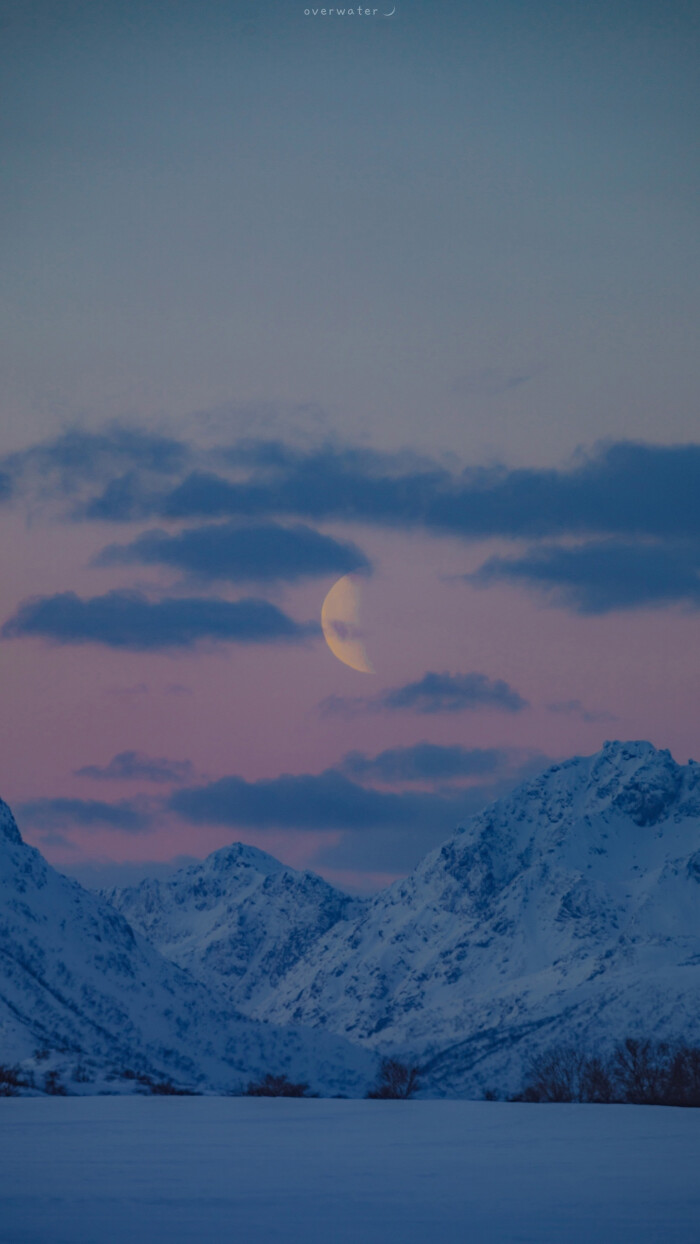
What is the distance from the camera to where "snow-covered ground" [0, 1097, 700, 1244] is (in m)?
34.6

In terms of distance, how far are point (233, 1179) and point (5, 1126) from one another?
34.1 m

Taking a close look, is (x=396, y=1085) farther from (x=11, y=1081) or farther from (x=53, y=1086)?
(x=11, y=1081)

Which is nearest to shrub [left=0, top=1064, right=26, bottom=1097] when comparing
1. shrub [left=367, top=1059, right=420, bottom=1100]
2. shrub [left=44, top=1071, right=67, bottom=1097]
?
shrub [left=44, top=1071, right=67, bottom=1097]

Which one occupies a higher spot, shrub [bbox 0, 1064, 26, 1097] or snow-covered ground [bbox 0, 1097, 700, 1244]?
shrub [bbox 0, 1064, 26, 1097]

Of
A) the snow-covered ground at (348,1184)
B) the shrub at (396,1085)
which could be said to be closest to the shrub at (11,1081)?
the shrub at (396,1085)

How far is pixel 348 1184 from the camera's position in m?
45.0

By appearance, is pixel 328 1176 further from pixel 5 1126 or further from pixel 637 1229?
pixel 5 1126

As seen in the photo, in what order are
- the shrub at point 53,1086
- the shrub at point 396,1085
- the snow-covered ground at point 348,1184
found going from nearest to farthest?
the snow-covered ground at point 348,1184 → the shrub at point 53,1086 → the shrub at point 396,1085

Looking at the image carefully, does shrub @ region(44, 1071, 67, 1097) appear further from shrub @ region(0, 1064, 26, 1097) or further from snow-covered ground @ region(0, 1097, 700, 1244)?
snow-covered ground @ region(0, 1097, 700, 1244)

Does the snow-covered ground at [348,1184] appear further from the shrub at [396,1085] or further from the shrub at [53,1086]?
the shrub at [396,1085]

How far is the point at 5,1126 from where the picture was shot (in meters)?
76.0

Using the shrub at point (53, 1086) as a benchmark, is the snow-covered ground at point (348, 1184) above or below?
below

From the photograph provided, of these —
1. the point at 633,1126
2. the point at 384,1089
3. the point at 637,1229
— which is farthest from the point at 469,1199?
the point at 384,1089

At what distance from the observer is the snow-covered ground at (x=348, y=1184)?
34.6m
